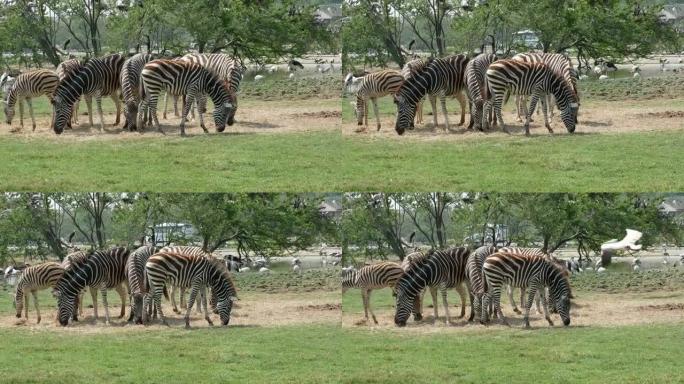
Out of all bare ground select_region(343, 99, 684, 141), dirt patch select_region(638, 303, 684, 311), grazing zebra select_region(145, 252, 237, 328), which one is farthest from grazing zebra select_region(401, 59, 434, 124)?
dirt patch select_region(638, 303, 684, 311)

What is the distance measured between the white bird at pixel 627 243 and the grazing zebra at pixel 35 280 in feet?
24.5

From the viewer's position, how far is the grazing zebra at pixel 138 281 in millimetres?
21891

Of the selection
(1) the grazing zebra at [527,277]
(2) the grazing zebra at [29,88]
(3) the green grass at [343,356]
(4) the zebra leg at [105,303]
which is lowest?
(3) the green grass at [343,356]

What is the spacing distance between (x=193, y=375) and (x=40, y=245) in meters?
4.13

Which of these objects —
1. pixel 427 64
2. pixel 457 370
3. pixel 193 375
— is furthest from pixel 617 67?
pixel 193 375

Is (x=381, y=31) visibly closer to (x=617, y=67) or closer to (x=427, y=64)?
(x=427, y=64)

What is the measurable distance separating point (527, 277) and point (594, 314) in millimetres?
1054

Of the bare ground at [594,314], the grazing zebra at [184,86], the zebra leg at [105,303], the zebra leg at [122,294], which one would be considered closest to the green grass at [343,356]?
the bare ground at [594,314]

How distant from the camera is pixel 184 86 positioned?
2341cm

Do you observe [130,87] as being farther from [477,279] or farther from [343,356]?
[477,279]

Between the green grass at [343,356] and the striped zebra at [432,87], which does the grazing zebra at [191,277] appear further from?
the striped zebra at [432,87]

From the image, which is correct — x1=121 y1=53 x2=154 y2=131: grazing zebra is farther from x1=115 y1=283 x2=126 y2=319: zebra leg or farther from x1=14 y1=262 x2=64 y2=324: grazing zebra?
x1=115 y1=283 x2=126 y2=319: zebra leg

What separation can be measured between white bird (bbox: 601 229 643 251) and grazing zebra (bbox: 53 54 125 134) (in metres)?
7.27

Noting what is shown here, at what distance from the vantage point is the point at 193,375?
2023cm
